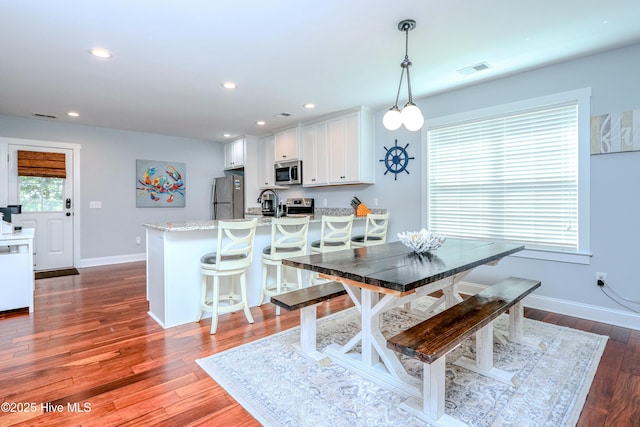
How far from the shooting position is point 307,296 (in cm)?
231

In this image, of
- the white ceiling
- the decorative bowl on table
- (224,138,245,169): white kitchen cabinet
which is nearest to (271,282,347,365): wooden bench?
the decorative bowl on table

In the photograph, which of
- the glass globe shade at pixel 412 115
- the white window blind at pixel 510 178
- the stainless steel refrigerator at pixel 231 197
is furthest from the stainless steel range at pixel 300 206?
the glass globe shade at pixel 412 115

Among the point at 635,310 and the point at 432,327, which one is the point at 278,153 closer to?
the point at 432,327

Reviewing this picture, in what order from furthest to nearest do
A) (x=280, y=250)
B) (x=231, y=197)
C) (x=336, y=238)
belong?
(x=231, y=197), (x=336, y=238), (x=280, y=250)

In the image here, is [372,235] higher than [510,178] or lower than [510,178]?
lower

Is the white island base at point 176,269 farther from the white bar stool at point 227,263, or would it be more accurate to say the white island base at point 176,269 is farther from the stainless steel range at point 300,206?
the stainless steel range at point 300,206

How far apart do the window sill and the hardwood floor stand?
526 mm

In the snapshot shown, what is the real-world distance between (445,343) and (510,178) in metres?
2.60

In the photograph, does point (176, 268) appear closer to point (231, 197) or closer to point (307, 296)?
point (307, 296)

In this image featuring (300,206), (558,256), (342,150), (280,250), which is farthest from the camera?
(300,206)

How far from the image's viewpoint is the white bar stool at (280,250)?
3193mm

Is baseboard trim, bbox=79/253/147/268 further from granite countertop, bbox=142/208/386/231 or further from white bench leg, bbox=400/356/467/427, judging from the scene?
white bench leg, bbox=400/356/467/427

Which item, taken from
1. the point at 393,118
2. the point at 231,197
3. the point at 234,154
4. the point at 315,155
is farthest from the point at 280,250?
the point at 234,154

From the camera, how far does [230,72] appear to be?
3189 mm
